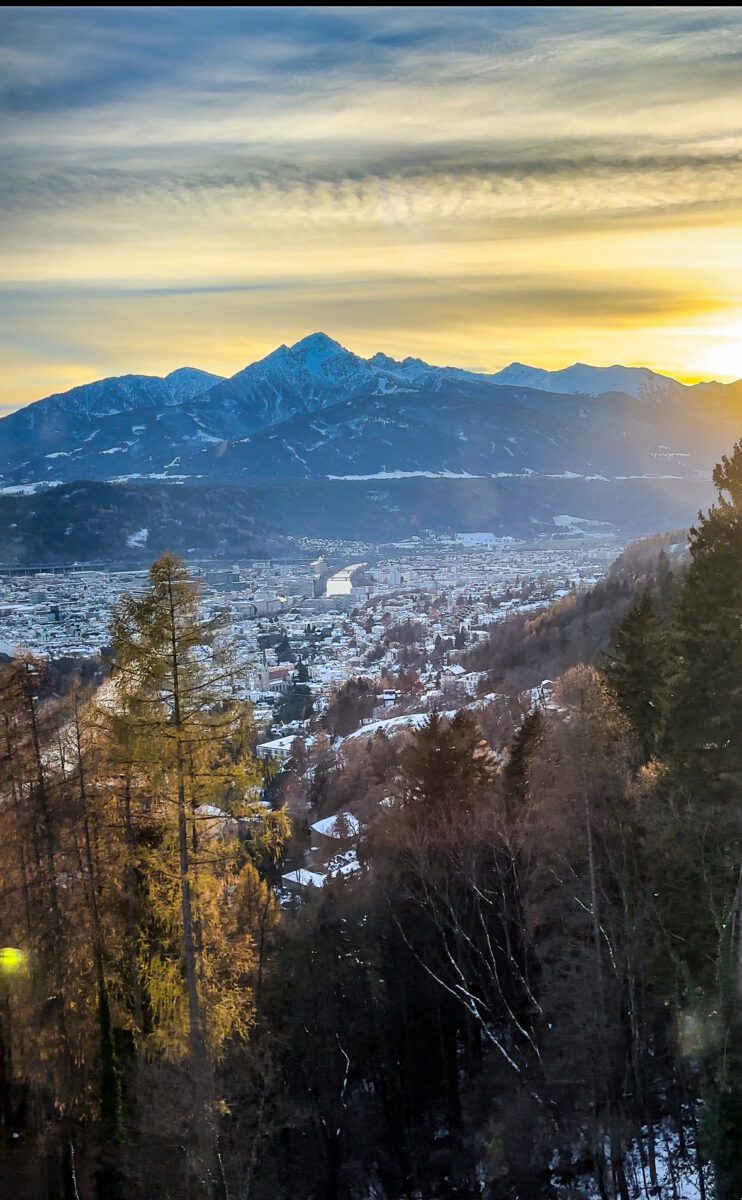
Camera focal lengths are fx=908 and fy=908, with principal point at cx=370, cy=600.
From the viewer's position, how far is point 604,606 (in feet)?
193

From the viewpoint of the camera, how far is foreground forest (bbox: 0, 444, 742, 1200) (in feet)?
35.4

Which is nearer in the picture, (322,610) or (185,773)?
(185,773)

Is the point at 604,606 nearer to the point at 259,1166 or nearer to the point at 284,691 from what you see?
the point at 284,691

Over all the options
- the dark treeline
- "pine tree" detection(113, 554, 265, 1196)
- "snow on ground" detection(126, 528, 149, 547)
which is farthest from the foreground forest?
"snow on ground" detection(126, 528, 149, 547)

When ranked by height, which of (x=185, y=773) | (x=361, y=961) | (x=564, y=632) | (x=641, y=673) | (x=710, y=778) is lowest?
(x=361, y=961)

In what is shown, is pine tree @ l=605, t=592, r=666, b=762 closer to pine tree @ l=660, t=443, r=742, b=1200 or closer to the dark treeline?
pine tree @ l=660, t=443, r=742, b=1200

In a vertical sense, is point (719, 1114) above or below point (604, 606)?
below

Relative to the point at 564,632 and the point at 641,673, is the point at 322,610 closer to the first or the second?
the point at 564,632

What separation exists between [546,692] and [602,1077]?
92.9 ft

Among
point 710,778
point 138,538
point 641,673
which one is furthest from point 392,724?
point 138,538

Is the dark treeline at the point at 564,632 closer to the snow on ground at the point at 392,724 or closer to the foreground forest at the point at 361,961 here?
the snow on ground at the point at 392,724

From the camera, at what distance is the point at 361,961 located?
54.1 feet

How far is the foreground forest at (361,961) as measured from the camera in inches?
425

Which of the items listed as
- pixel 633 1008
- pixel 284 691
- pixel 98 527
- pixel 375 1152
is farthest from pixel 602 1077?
pixel 98 527
